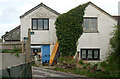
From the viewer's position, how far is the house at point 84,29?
14.2 meters

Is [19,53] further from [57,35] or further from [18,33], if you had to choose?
[18,33]

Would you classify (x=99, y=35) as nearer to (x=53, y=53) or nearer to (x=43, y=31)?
(x=53, y=53)

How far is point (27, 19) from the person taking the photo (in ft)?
48.7

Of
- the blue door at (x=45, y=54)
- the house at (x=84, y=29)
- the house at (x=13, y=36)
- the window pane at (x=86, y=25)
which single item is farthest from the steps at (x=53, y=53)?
the house at (x=13, y=36)

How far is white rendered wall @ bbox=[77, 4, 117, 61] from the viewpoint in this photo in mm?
14156

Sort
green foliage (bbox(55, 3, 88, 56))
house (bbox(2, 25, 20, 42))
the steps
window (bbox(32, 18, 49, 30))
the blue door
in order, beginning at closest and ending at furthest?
the steps → green foliage (bbox(55, 3, 88, 56)) → the blue door → window (bbox(32, 18, 49, 30)) → house (bbox(2, 25, 20, 42))

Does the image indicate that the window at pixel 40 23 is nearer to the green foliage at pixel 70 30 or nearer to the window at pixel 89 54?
the green foliage at pixel 70 30

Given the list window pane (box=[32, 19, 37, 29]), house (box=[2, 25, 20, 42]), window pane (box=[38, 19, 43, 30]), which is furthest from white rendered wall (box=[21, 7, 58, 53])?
house (box=[2, 25, 20, 42])

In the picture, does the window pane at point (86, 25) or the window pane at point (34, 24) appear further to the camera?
the window pane at point (34, 24)

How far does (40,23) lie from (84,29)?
4.86 m

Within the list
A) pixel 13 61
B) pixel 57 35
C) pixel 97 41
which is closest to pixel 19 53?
pixel 13 61

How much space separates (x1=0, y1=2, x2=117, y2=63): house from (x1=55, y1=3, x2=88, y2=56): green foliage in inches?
26.8

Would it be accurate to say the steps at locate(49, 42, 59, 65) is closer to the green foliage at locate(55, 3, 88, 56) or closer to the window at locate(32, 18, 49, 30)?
the green foliage at locate(55, 3, 88, 56)

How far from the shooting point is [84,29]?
14.3 metres
